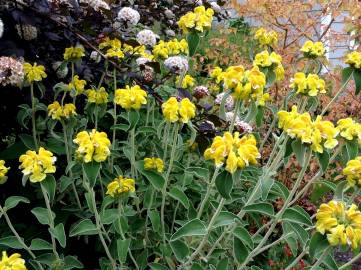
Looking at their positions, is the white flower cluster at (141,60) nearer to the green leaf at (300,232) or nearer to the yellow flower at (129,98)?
the yellow flower at (129,98)

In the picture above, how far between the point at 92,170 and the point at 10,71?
0.49 metres

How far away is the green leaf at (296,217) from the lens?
1.29 m

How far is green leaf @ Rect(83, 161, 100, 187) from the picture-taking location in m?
1.22

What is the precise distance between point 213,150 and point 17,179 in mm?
1020

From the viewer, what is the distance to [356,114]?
9.75 ft

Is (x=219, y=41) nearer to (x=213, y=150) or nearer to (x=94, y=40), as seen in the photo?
(x=94, y=40)

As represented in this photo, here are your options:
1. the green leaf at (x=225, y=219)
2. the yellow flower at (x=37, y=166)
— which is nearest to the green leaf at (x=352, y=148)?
the green leaf at (x=225, y=219)

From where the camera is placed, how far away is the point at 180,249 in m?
1.47

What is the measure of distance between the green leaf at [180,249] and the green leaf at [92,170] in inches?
14.5

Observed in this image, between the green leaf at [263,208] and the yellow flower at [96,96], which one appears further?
the yellow flower at [96,96]

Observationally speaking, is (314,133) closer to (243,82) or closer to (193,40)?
(243,82)

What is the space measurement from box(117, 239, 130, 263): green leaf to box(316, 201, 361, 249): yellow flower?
59cm

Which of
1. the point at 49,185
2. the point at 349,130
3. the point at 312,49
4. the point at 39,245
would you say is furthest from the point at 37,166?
the point at 312,49

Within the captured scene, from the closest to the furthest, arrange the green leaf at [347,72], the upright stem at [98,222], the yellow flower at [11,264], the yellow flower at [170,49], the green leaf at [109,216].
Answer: the yellow flower at [11,264]
the upright stem at [98,222]
the green leaf at [109,216]
the green leaf at [347,72]
the yellow flower at [170,49]
